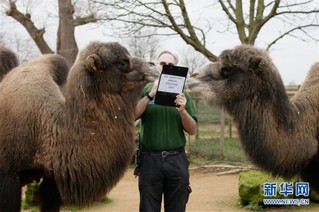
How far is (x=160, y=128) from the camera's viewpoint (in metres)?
4.88

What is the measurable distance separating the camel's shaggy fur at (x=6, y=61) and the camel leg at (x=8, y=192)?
189 centimetres

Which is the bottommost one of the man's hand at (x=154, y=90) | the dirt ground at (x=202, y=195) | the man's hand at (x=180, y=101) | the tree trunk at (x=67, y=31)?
the dirt ground at (x=202, y=195)

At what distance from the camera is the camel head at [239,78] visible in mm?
5016

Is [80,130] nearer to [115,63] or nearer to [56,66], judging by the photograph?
[115,63]

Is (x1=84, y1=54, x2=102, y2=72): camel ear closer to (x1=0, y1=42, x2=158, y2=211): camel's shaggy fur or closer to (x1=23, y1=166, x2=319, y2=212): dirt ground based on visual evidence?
(x1=0, y1=42, x2=158, y2=211): camel's shaggy fur

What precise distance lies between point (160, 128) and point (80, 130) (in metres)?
0.87

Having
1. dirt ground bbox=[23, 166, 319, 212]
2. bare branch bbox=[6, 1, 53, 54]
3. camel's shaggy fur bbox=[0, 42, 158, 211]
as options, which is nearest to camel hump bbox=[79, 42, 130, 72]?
camel's shaggy fur bbox=[0, 42, 158, 211]

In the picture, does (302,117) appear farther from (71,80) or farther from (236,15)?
(236,15)

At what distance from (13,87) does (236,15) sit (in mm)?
8761

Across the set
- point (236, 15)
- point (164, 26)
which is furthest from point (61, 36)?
point (236, 15)

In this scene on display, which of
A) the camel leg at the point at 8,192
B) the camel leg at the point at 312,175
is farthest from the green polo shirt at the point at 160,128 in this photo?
the camel leg at the point at 312,175

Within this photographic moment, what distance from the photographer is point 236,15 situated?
41.0 ft

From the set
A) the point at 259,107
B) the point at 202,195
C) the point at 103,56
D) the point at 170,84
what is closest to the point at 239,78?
the point at 259,107

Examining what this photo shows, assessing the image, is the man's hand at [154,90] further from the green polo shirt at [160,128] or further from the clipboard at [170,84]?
the green polo shirt at [160,128]
